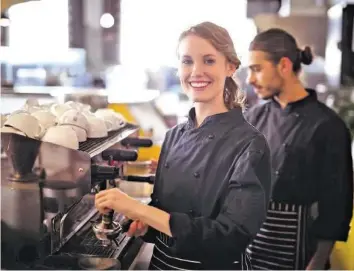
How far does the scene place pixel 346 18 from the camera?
138 centimetres

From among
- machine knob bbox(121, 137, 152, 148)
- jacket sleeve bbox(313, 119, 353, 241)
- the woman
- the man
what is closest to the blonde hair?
the woman

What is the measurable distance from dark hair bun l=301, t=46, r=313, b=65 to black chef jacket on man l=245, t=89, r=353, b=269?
0.12m

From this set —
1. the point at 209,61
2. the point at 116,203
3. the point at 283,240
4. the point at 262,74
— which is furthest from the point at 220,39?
the point at 283,240

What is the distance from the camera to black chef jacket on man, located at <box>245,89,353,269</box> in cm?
80

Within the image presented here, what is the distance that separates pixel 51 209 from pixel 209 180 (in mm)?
250

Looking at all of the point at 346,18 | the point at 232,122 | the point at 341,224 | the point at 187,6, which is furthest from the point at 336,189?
the point at 346,18

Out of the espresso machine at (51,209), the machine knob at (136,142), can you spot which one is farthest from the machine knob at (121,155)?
the machine knob at (136,142)

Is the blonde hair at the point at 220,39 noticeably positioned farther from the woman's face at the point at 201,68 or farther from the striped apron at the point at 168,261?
the striped apron at the point at 168,261

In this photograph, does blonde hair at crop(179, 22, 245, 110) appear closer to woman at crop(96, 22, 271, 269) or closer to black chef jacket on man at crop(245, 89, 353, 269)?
woman at crop(96, 22, 271, 269)

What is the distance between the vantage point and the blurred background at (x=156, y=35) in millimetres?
755

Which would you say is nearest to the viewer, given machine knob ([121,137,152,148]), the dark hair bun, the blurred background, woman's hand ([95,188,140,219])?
woman's hand ([95,188,140,219])

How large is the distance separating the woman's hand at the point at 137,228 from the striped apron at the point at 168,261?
0.12 ft

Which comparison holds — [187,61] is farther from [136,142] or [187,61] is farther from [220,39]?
[136,142]

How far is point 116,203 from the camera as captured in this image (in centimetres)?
63
